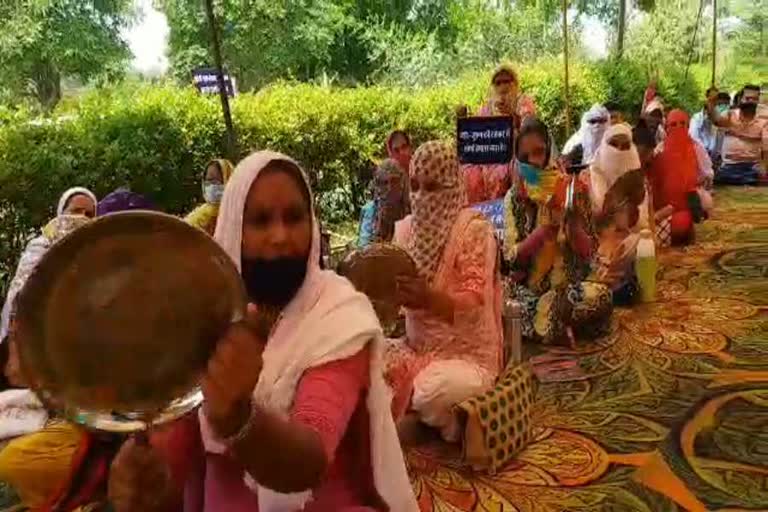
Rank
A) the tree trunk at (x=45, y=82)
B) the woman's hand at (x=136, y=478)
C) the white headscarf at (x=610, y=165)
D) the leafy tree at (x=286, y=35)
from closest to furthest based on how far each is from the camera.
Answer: the woman's hand at (x=136, y=478), the white headscarf at (x=610, y=165), the leafy tree at (x=286, y=35), the tree trunk at (x=45, y=82)

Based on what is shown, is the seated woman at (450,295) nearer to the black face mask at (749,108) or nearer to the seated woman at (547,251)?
the seated woman at (547,251)

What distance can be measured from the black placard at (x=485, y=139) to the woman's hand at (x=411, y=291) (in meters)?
3.03

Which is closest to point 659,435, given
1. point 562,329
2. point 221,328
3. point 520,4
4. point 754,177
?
point 562,329

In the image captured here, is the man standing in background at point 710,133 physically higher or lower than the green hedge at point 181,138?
lower

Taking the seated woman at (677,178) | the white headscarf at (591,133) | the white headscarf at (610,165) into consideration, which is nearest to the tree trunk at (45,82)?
the white headscarf at (591,133)

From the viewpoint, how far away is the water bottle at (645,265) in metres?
5.39

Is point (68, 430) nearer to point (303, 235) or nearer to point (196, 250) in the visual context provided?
point (303, 235)

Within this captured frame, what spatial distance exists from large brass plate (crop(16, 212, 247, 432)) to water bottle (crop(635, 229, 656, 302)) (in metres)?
4.71

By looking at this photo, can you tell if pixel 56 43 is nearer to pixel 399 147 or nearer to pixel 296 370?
pixel 399 147

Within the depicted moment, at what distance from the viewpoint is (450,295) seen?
3105mm

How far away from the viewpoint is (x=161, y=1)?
1869 centimetres

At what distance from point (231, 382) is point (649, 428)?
2.90 metres

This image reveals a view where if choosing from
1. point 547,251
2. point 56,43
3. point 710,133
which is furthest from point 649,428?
point 56,43

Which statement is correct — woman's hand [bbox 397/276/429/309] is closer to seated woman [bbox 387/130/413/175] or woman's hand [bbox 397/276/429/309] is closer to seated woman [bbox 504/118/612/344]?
seated woman [bbox 504/118/612/344]
